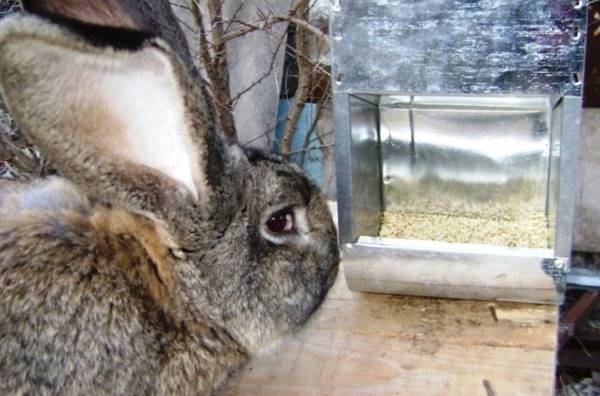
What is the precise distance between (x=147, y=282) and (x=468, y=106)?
3.77 ft

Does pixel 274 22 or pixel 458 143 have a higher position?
pixel 274 22

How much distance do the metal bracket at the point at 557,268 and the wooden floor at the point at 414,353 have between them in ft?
0.37

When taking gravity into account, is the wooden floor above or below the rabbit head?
below

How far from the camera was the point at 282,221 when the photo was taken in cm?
196

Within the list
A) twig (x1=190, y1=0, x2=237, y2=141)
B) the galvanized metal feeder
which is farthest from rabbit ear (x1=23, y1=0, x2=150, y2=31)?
twig (x1=190, y1=0, x2=237, y2=141)

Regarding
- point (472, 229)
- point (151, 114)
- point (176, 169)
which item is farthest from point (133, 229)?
point (472, 229)

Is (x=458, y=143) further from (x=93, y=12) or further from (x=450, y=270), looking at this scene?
(x=93, y=12)

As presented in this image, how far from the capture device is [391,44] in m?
2.05

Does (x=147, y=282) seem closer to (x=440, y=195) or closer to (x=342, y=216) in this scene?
(x=342, y=216)

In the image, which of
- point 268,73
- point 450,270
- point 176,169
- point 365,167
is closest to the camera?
point 176,169

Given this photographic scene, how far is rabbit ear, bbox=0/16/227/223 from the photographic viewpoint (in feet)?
4.53

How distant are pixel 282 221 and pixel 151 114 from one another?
0.48 meters

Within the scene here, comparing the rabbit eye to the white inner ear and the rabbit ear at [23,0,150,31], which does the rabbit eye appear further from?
the rabbit ear at [23,0,150,31]

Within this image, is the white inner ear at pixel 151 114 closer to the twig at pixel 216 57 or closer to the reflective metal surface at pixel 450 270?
the reflective metal surface at pixel 450 270
